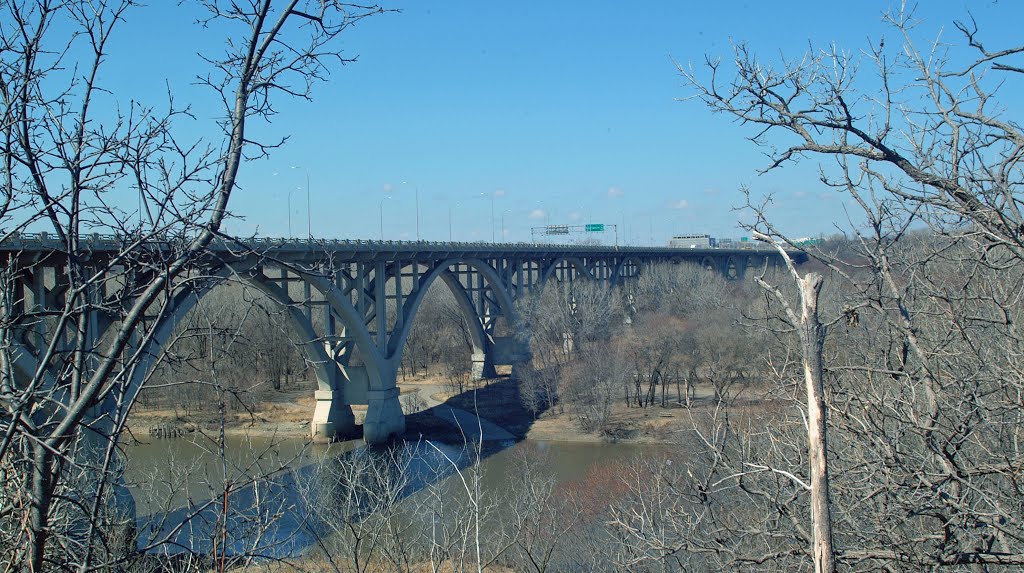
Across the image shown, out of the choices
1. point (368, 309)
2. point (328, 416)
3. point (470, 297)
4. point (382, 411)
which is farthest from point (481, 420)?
point (470, 297)

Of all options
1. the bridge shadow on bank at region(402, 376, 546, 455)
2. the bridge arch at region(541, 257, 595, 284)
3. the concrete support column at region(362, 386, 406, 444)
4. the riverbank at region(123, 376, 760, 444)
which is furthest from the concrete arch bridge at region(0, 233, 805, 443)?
the bridge arch at region(541, 257, 595, 284)

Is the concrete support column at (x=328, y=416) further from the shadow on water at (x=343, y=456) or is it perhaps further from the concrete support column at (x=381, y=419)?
the concrete support column at (x=381, y=419)

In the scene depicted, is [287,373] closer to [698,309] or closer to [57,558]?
Answer: [698,309]

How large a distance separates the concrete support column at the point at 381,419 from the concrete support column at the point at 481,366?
10.7m

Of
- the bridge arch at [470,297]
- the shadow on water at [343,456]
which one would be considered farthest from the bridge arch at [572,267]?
the shadow on water at [343,456]

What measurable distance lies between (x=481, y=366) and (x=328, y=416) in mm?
11600

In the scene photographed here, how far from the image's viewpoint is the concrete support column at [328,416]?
26509 millimetres

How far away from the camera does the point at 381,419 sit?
26.2 metres

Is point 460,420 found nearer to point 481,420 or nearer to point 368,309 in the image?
point 481,420

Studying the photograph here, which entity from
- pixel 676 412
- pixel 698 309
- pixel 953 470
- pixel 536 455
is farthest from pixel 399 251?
pixel 953 470

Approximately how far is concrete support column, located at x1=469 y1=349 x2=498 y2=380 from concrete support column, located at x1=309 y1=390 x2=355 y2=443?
10907 mm

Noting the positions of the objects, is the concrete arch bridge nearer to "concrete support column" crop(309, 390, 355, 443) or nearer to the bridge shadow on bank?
"concrete support column" crop(309, 390, 355, 443)

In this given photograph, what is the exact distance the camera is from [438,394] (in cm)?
3406

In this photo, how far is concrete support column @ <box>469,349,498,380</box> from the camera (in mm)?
37188
